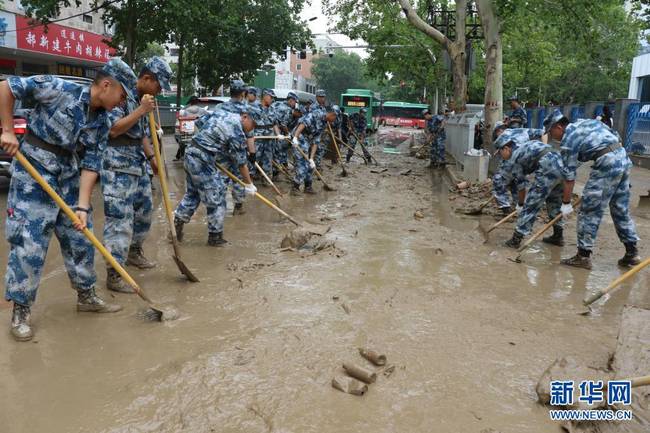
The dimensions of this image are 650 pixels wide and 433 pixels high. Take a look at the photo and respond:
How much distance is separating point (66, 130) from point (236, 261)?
2.24 m

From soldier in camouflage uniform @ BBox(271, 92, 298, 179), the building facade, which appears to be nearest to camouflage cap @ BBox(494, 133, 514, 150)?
soldier in camouflage uniform @ BBox(271, 92, 298, 179)

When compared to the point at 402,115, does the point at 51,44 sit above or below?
above

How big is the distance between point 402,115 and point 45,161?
3641 centimetres

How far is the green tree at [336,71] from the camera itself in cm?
7700

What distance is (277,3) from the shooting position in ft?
73.5

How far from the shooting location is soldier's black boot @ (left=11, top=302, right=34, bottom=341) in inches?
123

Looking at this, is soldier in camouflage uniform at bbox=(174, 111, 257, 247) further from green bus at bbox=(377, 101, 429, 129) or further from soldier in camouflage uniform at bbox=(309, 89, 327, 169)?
green bus at bbox=(377, 101, 429, 129)

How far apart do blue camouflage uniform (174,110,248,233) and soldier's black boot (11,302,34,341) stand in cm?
227

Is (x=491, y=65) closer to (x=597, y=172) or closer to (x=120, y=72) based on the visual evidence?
(x=597, y=172)

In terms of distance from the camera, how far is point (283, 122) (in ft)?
34.7

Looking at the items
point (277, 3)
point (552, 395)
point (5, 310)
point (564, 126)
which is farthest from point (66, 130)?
point (277, 3)

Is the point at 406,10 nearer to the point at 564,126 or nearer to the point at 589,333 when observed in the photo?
the point at 564,126

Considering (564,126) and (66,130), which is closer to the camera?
(66,130)

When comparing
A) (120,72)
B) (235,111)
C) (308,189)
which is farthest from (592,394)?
(308,189)
